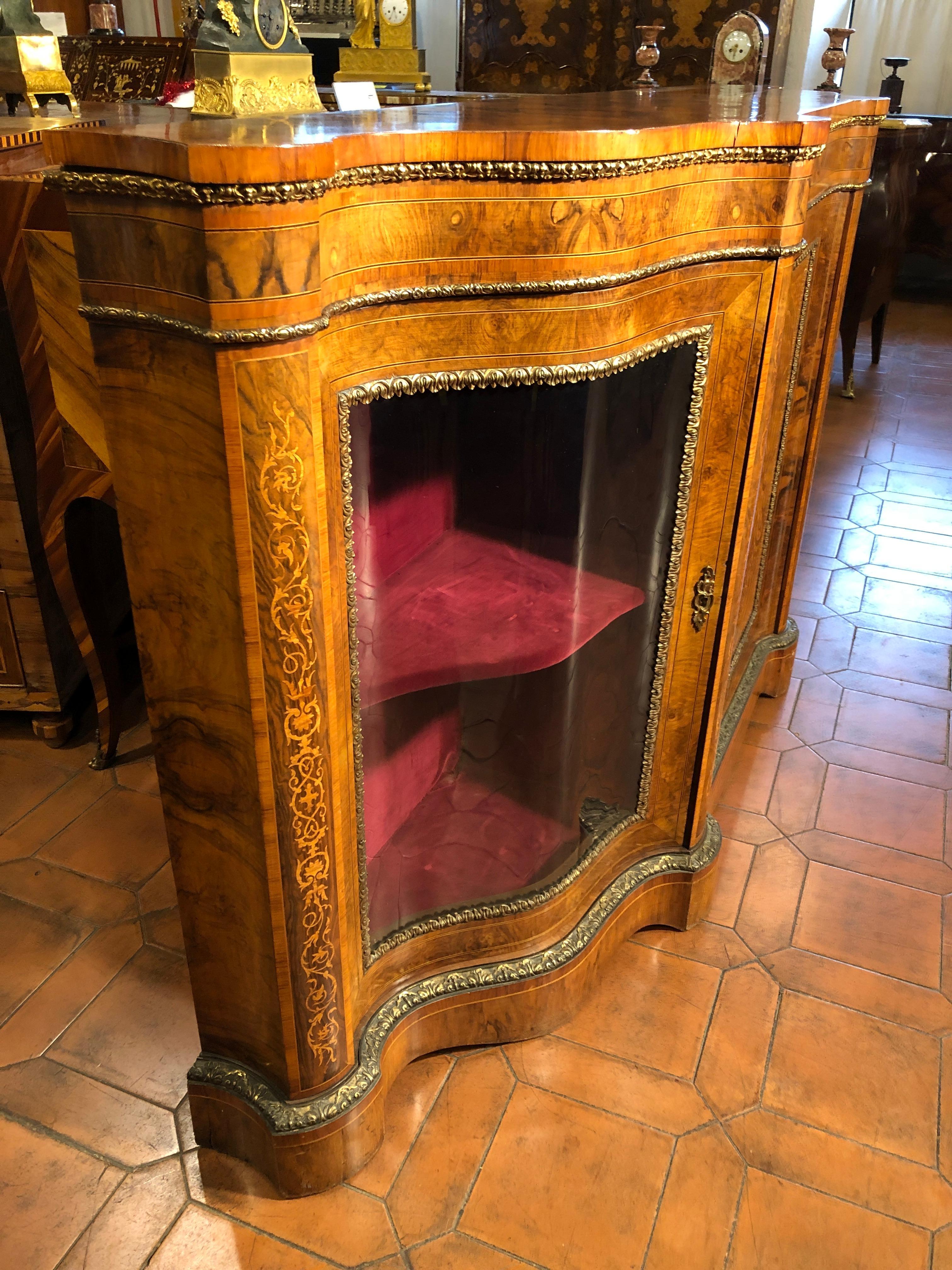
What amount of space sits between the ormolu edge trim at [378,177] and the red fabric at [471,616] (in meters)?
0.44

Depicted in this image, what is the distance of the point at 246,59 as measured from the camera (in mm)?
1012

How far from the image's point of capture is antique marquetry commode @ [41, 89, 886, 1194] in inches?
36.5

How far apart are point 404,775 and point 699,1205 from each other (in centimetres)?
76

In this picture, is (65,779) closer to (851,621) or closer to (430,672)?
(430,672)

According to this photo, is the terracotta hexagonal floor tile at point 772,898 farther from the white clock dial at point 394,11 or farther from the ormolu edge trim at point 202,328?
the white clock dial at point 394,11

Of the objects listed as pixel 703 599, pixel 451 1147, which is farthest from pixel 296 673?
pixel 451 1147

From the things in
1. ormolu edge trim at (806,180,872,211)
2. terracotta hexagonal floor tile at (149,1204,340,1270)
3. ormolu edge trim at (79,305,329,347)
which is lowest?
terracotta hexagonal floor tile at (149,1204,340,1270)

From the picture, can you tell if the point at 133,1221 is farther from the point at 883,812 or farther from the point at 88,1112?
the point at 883,812

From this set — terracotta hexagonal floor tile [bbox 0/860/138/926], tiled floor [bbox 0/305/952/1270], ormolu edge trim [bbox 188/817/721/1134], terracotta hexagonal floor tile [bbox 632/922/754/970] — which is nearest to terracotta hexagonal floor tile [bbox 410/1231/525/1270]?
tiled floor [bbox 0/305/952/1270]

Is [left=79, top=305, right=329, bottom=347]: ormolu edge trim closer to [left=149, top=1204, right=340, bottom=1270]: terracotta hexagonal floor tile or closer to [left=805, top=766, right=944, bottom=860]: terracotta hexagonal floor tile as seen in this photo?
[left=149, top=1204, right=340, bottom=1270]: terracotta hexagonal floor tile

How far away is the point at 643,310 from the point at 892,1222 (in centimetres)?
132

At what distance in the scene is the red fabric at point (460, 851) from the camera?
148 cm

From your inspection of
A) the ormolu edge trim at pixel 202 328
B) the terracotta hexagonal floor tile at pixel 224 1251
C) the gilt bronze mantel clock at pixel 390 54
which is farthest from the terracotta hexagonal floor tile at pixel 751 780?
the gilt bronze mantel clock at pixel 390 54

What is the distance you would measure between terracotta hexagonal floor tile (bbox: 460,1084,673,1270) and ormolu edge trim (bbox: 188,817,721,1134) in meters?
0.20
